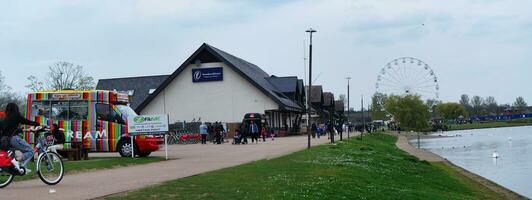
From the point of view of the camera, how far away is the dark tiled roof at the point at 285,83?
70125mm

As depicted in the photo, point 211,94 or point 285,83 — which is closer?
point 211,94

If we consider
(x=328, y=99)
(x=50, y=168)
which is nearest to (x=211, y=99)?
(x=328, y=99)

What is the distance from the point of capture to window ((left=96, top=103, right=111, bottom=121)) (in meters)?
25.2

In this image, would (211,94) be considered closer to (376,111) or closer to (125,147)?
(125,147)

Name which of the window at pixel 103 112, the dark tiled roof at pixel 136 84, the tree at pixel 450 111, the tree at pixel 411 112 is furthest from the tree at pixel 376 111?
the window at pixel 103 112

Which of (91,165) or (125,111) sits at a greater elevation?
(125,111)

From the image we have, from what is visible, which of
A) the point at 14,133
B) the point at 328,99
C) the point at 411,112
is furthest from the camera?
the point at 411,112

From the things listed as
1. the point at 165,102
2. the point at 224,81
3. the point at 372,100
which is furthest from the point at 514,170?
the point at 372,100

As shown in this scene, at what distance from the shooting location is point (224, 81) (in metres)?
61.1

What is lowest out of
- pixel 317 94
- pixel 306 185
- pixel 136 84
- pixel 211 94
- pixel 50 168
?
pixel 306 185

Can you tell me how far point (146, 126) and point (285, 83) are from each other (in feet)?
155

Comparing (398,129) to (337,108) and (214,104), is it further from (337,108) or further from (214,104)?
(214,104)

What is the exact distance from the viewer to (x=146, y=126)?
24.5 m

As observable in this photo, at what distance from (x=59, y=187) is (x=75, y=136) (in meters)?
11.9
